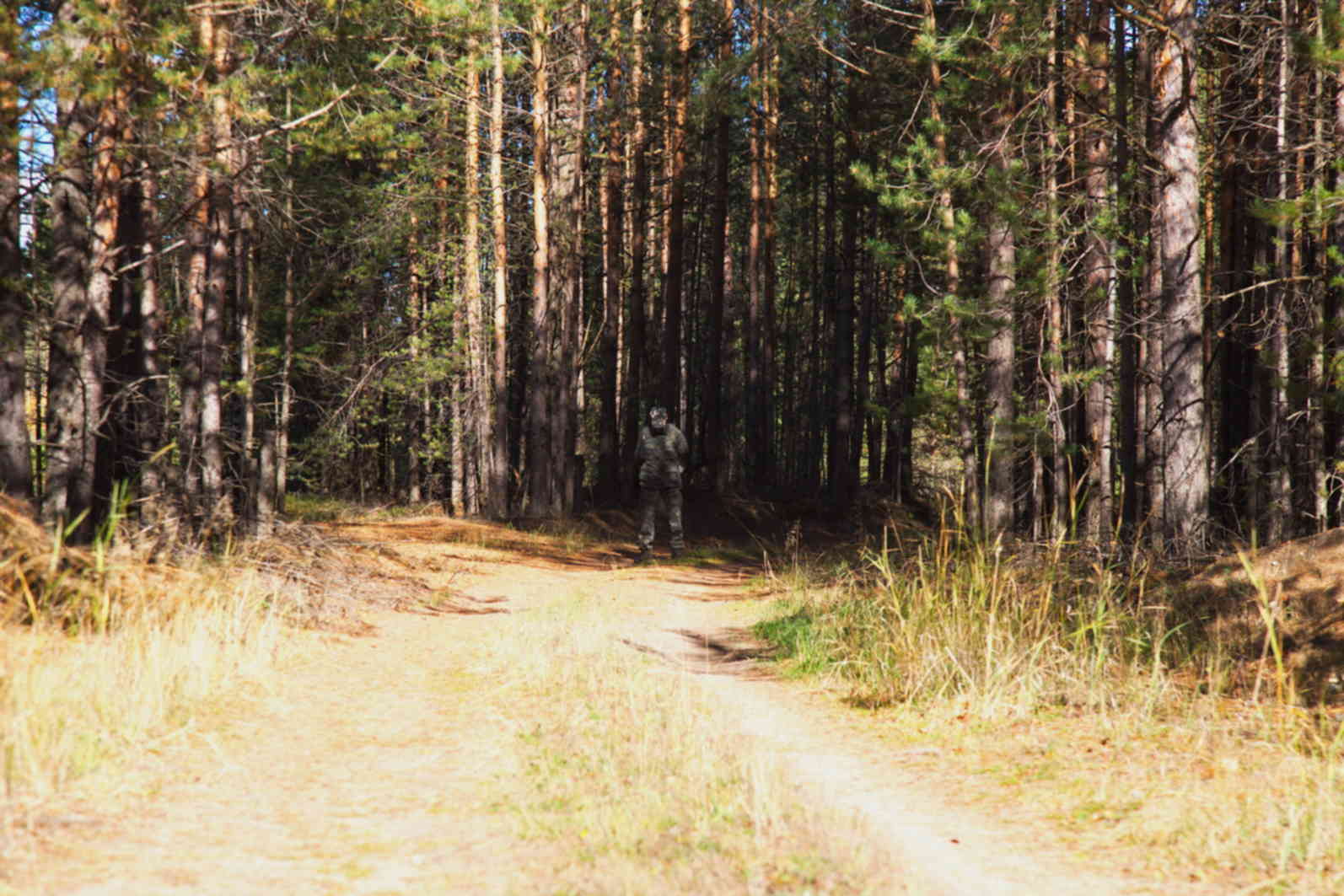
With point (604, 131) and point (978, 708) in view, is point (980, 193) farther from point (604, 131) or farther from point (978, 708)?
point (604, 131)

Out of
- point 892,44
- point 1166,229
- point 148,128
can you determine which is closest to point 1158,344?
point 892,44

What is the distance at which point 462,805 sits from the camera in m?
4.56

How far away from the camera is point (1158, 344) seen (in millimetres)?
20719

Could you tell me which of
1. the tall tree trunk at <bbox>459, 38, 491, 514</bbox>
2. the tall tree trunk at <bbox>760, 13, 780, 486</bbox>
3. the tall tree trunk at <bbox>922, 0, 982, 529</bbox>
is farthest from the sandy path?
the tall tree trunk at <bbox>760, 13, 780, 486</bbox>

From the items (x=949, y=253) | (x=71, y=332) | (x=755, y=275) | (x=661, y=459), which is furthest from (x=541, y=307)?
(x=71, y=332)

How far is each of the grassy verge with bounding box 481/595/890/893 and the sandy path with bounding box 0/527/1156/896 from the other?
0.18 metres

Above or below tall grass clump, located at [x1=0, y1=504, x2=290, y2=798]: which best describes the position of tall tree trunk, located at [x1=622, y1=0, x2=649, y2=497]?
above

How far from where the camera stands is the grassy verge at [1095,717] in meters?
4.20

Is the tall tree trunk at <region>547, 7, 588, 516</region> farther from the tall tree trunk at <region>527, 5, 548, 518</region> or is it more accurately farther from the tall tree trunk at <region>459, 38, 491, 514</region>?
the tall tree trunk at <region>459, 38, 491, 514</region>

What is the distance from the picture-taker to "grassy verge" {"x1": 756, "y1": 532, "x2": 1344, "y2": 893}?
4.20 meters

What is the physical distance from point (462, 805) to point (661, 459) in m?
11.7

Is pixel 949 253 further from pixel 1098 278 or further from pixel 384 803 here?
pixel 384 803

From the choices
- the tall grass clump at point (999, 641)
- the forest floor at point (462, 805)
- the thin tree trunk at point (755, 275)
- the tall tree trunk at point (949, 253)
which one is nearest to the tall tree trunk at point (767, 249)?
the thin tree trunk at point (755, 275)

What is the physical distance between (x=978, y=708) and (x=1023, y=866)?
7.54ft
